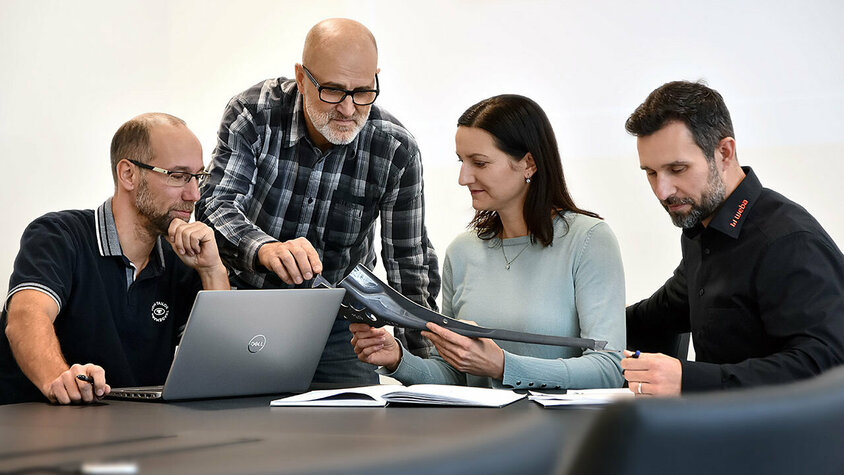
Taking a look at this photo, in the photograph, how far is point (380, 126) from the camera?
8.52ft

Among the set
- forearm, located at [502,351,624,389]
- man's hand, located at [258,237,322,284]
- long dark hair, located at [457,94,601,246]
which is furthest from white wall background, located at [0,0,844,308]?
man's hand, located at [258,237,322,284]

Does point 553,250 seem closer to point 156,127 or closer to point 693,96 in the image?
point 693,96

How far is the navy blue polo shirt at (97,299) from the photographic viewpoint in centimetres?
202

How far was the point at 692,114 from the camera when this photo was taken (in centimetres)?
200

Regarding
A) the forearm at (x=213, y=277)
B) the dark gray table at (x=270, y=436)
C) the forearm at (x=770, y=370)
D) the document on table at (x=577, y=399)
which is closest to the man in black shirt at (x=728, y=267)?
the forearm at (x=770, y=370)

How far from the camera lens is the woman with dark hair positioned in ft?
6.33

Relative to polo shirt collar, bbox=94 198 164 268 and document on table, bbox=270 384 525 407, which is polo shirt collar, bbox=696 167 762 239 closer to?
document on table, bbox=270 384 525 407

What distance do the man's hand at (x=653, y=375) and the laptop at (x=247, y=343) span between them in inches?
23.9

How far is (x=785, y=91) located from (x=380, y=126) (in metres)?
1.71

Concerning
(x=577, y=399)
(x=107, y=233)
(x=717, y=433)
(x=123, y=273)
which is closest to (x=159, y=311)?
(x=123, y=273)

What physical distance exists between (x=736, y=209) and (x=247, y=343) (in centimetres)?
115

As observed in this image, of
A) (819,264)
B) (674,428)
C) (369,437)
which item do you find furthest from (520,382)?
(674,428)

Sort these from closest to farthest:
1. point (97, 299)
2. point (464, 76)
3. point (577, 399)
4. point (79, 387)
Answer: point (577, 399), point (79, 387), point (97, 299), point (464, 76)

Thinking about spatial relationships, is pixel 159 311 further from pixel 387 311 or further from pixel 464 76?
pixel 464 76
